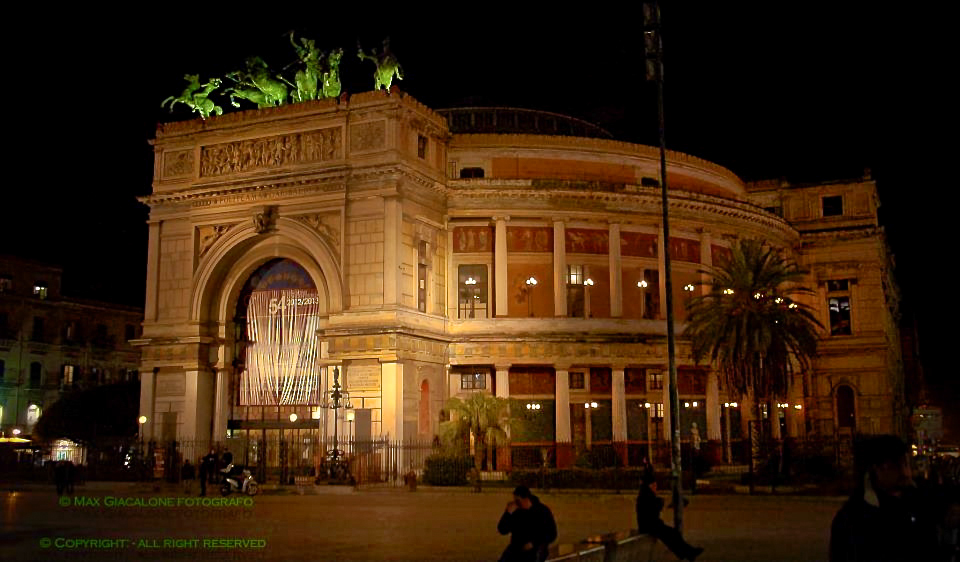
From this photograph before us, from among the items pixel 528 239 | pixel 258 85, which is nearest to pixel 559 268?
pixel 528 239

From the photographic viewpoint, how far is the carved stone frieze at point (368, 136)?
45.4 metres

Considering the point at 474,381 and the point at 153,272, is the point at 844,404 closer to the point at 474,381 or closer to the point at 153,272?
the point at 474,381

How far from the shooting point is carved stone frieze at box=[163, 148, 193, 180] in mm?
50125

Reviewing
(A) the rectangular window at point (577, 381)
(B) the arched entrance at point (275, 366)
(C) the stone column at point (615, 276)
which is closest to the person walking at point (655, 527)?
(B) the arched entrance at point (275, 366)

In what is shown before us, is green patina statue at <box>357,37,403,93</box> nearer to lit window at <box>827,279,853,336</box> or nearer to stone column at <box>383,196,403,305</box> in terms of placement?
stone column at <box>383,196,403,305</box>

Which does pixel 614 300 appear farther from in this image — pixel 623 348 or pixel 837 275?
pixel 837 275

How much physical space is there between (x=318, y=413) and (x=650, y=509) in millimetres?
32920

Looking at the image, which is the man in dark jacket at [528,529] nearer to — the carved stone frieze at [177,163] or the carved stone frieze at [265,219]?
the carved stone frieze at [265,219]

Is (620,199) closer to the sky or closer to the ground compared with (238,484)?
closer to the sky

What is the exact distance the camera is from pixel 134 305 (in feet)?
281

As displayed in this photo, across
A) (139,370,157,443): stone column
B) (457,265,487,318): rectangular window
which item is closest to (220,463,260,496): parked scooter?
(139,370,157,443): stone column

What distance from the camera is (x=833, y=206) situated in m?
66.1

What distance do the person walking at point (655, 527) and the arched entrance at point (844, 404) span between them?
52.1 metres

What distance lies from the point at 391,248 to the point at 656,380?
1681 cm
